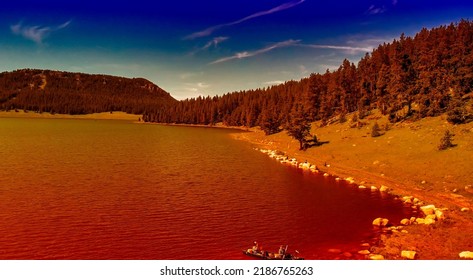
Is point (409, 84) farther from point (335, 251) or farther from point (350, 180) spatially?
point (335, 251)

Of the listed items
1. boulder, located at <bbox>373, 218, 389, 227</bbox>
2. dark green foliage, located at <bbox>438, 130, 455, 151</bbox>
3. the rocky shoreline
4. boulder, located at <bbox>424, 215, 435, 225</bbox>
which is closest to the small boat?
the rocky shoreline

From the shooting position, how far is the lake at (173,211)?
83.9 ft

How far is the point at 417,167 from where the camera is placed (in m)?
51.1

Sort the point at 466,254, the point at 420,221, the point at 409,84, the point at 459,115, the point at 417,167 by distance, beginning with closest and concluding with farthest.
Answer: the point at 466,254
the point at 420,221
the point at 417,167
the point at 459,115
the point at 409,84

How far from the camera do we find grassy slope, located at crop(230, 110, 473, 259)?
87.5 ft

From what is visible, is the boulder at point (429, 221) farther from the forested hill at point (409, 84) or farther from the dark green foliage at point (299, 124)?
the dark green foliage at point (299, 124)

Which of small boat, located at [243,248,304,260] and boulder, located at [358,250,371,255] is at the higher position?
small boat, located at [243,248,304,260]

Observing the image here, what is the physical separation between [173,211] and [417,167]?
3673 cm

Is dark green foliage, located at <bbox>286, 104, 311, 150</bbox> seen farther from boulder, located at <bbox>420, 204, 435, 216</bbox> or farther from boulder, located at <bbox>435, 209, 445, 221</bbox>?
boulder, located at <bbox>435, 209, 445, 221</bbox>

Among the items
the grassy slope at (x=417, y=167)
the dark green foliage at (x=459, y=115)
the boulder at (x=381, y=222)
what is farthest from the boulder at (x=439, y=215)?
the dark green foliage at (x=459, y=115)

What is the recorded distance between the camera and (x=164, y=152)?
8131cm

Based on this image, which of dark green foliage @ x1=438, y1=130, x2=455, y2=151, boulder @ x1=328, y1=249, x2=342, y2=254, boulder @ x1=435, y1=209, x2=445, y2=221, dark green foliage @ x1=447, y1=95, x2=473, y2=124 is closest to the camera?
boulder @ x1=328, y1=249, x2=342, y2=254

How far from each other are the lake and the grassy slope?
154 inches

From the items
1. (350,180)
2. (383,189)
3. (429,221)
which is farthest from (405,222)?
(350,180)
